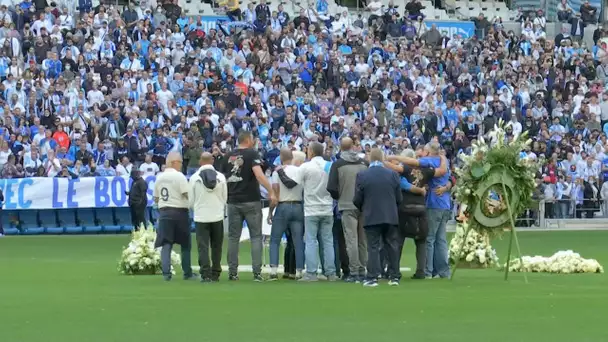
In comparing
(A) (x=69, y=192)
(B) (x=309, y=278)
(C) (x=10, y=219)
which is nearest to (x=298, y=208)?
(B) (x=309, y=278)

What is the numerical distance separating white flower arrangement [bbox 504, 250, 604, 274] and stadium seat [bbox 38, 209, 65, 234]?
55.3 ft

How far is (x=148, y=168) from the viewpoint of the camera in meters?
38.9

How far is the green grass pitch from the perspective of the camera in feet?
47.2

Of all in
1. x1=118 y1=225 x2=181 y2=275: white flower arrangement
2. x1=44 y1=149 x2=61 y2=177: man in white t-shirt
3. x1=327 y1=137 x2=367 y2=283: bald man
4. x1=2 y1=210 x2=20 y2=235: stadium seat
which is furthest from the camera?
x1=44 y1=149 x2=61 y2=177: man in white t-shirt

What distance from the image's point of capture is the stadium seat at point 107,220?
3872 centimetres

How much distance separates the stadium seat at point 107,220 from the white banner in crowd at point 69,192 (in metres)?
0.35

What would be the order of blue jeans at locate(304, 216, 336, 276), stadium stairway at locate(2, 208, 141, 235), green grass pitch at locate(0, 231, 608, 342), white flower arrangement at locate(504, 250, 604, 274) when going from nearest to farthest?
green grass pitch at locate(0, 231, 608, 342)
blue jeans at locate(304, 216, 336, 276)
white flower arrangement at locate(504, 250, 604, 274)
stadium stairway at locate(2, 208, 141, 235)

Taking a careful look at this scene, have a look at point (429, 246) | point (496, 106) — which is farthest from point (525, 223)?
point (429, 246)

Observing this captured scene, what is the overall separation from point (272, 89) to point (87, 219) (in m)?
8.63

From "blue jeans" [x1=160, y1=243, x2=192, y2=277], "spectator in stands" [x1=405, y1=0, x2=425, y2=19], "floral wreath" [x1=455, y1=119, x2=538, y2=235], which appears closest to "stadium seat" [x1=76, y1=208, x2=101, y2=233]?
"blue jeans" [x1=160, y1=243, x2=192, y2=277]

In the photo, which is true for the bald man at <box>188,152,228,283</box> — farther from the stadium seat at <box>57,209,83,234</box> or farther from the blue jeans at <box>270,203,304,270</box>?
the stadium seat at <box>57,209,83,234</box>

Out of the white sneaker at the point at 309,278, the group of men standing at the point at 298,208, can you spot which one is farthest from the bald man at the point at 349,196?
the white sneaker at the point at 309,278

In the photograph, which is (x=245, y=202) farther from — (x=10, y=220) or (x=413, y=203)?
(x=10, y=220)

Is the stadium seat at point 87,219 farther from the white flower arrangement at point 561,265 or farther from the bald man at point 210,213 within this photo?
the bald man at point 210,213
